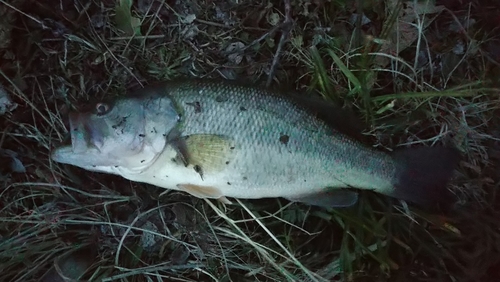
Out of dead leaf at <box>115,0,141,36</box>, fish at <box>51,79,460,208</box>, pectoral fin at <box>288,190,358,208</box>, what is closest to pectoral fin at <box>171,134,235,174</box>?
fish at <box>51,79,460,208</box>

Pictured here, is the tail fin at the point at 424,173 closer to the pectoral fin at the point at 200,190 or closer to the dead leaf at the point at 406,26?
the dead leaf at the point at 406,26

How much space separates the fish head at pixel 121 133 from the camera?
2.11 metres

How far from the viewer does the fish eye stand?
2.13 m

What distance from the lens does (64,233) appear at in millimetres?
2459

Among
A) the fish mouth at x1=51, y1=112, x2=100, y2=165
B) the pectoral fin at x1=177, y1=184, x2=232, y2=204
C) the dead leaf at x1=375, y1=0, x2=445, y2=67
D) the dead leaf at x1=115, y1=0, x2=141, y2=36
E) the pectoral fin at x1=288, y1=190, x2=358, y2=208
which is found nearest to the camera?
the fish mouth at x1=51, y1=112, x2=100, y2=165

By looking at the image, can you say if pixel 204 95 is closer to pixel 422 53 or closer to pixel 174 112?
pixel 174 112

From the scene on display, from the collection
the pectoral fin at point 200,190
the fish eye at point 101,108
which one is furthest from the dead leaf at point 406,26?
the fish eye at point 101,108

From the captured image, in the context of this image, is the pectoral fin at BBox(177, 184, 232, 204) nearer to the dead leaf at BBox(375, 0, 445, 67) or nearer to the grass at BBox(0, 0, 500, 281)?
the grass at BBox(0, 0, 500, 281)

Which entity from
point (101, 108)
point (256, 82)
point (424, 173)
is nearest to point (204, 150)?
point (101, 108)

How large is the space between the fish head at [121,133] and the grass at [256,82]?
0.38 meters

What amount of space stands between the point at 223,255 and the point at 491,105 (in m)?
1.55

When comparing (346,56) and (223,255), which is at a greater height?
(346,56)

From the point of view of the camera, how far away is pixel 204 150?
2.14 metres

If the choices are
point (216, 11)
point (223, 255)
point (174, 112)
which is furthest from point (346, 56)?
point (223, 255)
